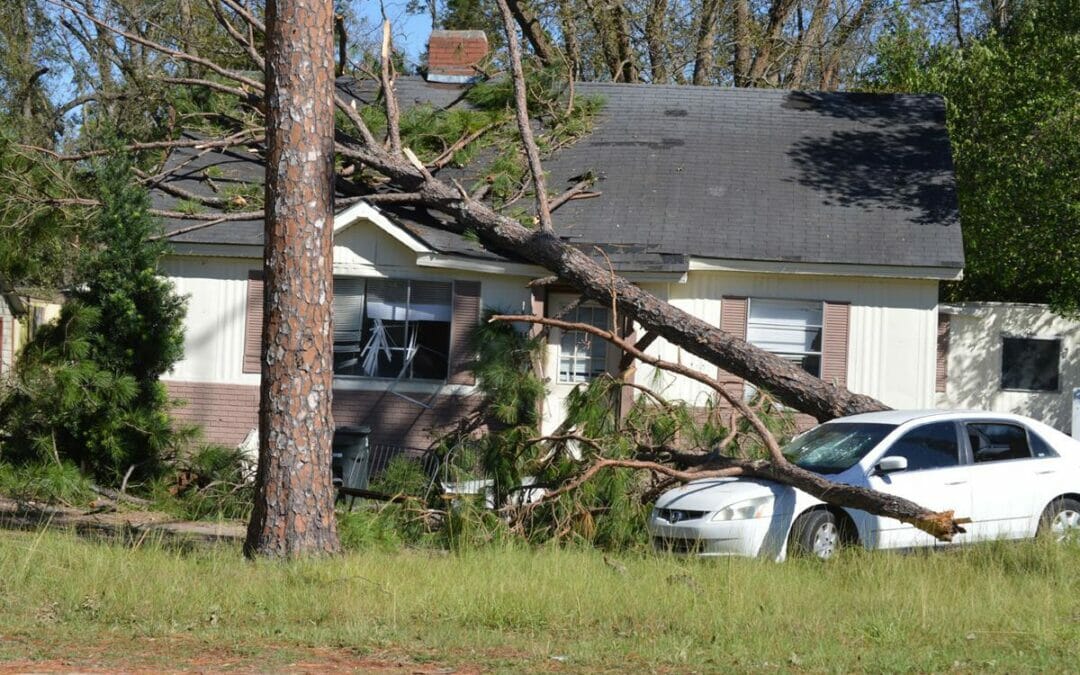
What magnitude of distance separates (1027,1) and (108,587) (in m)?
25.6

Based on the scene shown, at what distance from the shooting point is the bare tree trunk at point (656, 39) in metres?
27.8

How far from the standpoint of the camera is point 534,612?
25.6 feet

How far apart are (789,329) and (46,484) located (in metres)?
9.23

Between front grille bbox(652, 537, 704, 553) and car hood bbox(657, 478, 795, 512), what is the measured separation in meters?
0.27

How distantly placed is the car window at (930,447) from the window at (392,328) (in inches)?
259

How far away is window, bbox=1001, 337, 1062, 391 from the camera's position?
1955 cm

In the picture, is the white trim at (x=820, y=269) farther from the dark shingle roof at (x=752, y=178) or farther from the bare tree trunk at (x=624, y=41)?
the bare tree trunk at (x=624, y=41)

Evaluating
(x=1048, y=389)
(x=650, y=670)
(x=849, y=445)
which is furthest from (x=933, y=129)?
(x=650, y=670)

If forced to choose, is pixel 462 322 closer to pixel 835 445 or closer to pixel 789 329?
pixel 789 329

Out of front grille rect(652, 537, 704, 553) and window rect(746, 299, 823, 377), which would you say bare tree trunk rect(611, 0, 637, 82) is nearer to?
window rect(746, 299, 823, 377)

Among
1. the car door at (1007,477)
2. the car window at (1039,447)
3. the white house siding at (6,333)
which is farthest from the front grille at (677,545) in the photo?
the white house siding at (6,333)

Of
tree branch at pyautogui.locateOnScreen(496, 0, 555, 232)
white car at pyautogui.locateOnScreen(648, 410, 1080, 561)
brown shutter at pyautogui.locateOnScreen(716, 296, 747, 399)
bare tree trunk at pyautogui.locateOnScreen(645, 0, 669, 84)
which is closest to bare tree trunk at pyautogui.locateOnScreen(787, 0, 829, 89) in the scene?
bare tree trunk at pyautogui.locateOnScreen(645, 0, 669, 84)

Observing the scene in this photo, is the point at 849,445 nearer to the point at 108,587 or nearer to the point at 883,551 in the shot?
the point at 883,551

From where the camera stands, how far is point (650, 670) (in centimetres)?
657
